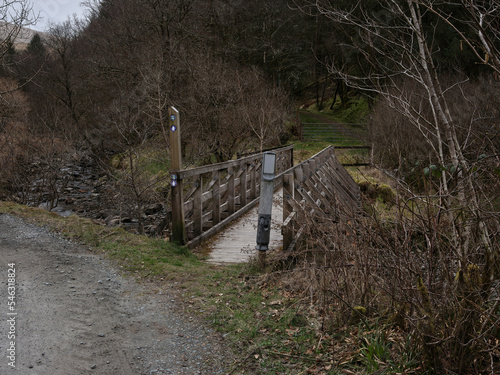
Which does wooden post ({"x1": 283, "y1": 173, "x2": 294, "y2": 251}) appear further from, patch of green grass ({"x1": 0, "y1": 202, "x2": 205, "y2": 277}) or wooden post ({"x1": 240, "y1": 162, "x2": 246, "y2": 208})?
wooden post ({"x1": 240, "y1": 162, "x2": 246, "y2": 208})

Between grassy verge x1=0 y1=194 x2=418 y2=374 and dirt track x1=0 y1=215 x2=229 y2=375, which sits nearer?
grassy verge x1=0 y1=194 x2=418 y2=374

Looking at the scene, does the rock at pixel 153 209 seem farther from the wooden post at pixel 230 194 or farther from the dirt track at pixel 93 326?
the dirt track at pixel 93 326

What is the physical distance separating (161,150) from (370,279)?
50.6ft

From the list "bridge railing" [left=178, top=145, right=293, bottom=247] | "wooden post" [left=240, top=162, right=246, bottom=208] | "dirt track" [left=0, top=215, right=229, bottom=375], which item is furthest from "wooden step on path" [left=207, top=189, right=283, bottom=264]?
"dirt track" [left=0, top=215, right=229, bottom=375]

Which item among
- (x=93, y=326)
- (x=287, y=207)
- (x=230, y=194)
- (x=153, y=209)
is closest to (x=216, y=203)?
(x=230, y=194)

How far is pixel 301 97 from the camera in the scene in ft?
152

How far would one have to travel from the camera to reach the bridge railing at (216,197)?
7863 mm

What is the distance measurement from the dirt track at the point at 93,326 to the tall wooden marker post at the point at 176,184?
1596mm

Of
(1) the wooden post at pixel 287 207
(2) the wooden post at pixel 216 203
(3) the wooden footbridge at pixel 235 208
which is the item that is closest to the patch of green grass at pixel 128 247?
(3) the wooden footbridge at pixel 235 208

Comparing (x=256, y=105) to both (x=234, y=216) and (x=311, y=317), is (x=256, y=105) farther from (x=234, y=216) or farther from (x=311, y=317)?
(x=311, y=317)

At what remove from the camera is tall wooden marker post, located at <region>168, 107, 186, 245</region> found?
23.5ft

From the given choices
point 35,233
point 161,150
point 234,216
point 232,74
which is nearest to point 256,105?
point 232,74

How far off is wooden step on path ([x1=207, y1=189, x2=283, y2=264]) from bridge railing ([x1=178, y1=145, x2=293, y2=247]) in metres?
0.23

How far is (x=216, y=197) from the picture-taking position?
29.3ft
